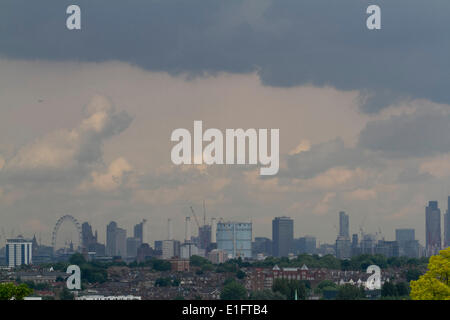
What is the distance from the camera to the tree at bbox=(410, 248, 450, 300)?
Answer: 5979cm

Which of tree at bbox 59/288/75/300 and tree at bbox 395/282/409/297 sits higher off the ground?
tree at bbox 395/282/409/297

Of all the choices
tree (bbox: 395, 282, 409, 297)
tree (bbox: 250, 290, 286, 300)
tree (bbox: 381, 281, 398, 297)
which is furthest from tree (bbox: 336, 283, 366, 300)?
tree (bbox: 250, 290, 286, 300)

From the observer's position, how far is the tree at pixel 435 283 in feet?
196

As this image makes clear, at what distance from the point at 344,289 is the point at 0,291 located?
391ft

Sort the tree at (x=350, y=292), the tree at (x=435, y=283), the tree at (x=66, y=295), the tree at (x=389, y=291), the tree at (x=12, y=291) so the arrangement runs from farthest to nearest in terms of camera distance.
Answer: the tree at (x=66, y=295)
the tree at (x=350, y=292)
the tree at (x=389, y=291)
the tree at (x=12, y=291)
the tree at (x=435, y=283)

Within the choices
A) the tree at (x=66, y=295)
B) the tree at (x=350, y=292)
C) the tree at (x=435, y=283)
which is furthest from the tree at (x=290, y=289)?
the tree at (x=435, y=283)

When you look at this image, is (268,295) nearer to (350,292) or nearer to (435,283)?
(350,292)

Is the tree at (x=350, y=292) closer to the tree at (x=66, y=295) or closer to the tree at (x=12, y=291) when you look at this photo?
the tree at (x=66, y=295)

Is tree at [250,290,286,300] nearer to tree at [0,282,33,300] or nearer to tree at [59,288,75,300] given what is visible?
tree at [59,288,75,300]

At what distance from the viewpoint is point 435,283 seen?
198 feet
